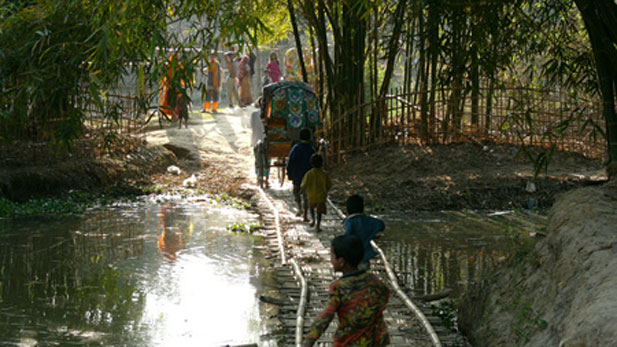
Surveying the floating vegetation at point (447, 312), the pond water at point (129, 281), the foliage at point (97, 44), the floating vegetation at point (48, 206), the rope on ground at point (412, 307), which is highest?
the foliage at point (97, 44)

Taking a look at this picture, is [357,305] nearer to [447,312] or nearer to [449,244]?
[447,312]

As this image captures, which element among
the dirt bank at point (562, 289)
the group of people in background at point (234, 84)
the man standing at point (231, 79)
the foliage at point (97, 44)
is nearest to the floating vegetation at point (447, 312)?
the dirt bank at point (562, 289)

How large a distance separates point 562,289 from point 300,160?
4609mm

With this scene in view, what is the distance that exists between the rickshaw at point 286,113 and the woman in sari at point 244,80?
Answer: 32.0 feet

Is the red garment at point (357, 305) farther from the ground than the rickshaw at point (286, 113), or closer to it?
closer to it

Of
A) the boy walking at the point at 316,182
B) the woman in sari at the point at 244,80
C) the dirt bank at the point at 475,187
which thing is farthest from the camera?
the woman in sari at the point at 244,80

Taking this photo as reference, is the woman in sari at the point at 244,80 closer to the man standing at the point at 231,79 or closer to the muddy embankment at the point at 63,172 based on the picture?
the man standing at the point at 231,79

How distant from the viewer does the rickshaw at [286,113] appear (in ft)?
37.7

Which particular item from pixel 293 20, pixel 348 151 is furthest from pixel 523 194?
pixel 293 20

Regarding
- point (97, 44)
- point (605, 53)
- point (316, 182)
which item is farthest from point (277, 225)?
point (605, 53)

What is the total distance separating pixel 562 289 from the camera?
4.66 m

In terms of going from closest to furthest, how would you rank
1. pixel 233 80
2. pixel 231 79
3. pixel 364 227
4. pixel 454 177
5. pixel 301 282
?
1. pixel 364 227
2. pixel 301 282
3. pixel 454 177
4. pixel 231 79
5. pixel 233 80

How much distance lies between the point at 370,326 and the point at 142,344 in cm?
240

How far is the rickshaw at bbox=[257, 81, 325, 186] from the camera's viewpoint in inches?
452
